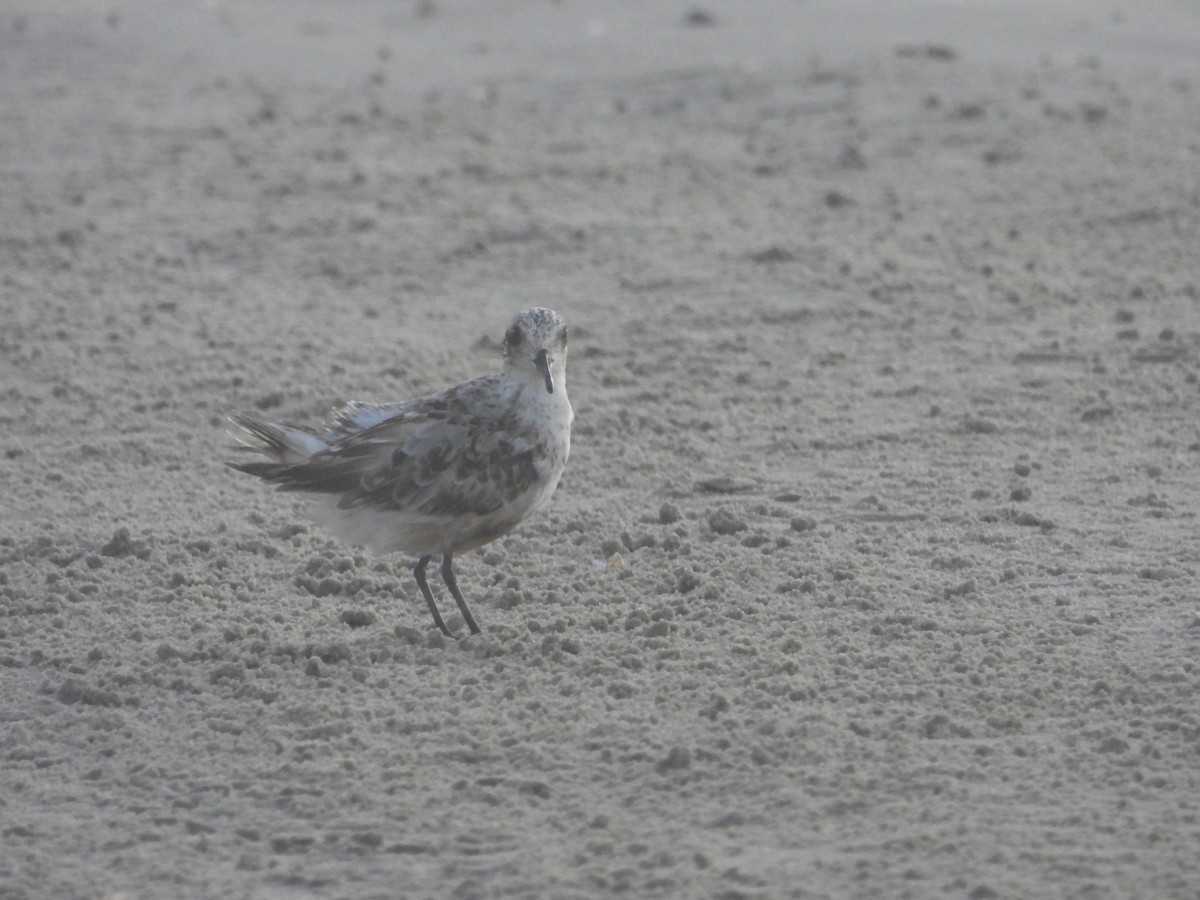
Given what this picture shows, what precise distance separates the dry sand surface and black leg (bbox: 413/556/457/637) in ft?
0.26

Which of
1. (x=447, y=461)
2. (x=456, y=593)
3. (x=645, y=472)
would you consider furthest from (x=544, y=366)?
(x=645, y=472)

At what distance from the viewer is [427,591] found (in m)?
5.93

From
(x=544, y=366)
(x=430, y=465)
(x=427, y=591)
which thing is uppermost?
(x=544, y=366)

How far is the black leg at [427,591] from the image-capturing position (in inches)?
232

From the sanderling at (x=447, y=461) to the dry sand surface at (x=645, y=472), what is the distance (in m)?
0.32

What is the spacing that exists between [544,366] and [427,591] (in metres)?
0.80

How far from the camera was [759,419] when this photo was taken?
7887mm

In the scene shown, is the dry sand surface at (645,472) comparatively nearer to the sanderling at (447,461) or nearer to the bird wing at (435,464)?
the sanderling at (447,461)

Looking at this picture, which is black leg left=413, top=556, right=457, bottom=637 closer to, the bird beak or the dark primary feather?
the dark primary feather

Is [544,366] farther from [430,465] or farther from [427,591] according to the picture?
[427,591]

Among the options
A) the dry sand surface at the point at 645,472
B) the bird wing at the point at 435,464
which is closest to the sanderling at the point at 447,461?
the bird wing at the point at 435,464

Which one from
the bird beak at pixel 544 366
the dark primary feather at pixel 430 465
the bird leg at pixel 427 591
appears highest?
the bird beak at pixel 544 366

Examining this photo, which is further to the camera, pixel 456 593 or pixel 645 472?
pixel 645 472

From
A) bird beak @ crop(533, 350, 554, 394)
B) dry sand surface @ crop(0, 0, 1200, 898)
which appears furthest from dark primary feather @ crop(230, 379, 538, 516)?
dry sand surface @ crop(0, 0, 1200, 898)
